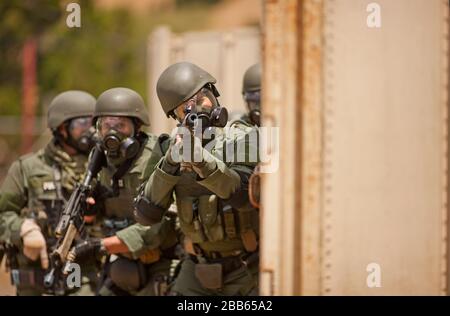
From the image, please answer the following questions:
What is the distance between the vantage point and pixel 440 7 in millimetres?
4363

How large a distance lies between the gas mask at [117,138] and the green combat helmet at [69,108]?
33.8 inches

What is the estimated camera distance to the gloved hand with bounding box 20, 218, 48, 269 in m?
6.55

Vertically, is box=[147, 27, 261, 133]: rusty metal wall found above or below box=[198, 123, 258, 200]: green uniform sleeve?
above

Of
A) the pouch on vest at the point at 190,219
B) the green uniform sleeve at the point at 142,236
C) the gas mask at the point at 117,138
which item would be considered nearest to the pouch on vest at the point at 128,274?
Result: the green uniform sleeve at the point at 142,236

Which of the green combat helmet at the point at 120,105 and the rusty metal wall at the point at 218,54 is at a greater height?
the rusty metal wall at the point at 218,54

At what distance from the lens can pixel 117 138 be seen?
5.92m

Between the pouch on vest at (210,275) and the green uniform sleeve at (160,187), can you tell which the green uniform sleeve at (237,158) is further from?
the pouch on vest at (210,275)

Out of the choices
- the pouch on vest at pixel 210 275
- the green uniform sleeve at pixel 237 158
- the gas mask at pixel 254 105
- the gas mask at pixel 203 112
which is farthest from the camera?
the gas mask at pixel 254 105

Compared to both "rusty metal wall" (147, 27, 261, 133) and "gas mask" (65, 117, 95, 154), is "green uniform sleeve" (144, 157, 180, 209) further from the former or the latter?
"rusty metal wall" (147, 27, 261, 133)

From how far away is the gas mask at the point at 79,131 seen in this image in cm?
683

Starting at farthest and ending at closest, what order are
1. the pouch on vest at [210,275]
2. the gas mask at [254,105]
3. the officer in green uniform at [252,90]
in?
1. the officer in green uniform at [252,90]
2. the gas mask at [254,105]
3. the pouch on vest at [210,275]

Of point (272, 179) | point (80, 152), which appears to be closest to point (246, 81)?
point (80, 152)

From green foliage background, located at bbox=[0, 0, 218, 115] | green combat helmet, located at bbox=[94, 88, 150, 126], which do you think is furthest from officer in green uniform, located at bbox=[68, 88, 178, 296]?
green foliage background, located at bbox=[0, 0, 218, 115]
